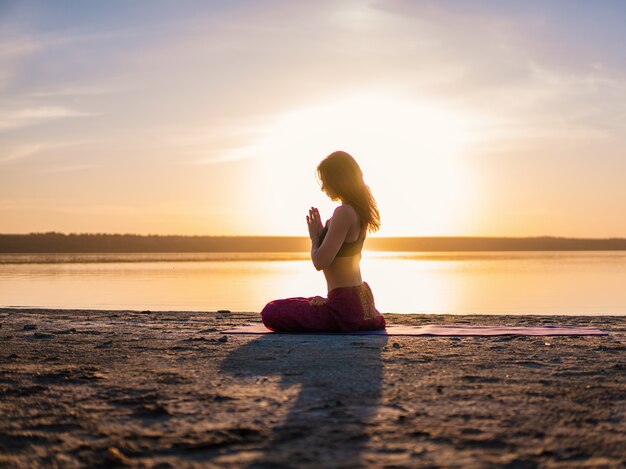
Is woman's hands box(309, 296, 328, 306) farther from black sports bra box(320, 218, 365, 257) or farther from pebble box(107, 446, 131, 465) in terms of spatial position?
pebble box(107, 446, 131, 465)

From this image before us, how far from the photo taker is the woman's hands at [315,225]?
7023 millimetres

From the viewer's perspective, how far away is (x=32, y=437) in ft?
10.5

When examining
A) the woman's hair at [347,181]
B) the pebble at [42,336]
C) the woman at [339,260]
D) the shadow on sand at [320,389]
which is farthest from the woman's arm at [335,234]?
the pebble at [42,336]

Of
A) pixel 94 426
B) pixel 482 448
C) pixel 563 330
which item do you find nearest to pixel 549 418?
pixel 482 448

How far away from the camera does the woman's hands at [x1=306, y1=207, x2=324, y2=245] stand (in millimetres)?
7023

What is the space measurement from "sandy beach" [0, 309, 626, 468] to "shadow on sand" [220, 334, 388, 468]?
0.01 metres

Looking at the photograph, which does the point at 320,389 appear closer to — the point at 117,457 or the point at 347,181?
the point at 117,457

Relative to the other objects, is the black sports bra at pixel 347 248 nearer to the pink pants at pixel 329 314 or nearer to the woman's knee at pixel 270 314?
the pink pants at pixel 329 314

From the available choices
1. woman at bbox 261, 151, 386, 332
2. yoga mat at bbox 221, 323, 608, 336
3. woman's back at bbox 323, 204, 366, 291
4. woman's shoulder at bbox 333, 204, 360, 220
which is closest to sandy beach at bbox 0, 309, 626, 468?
yoga mat at bbox 221, 323, 608, 336

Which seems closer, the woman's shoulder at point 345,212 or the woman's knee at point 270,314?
the woman's shoulder at point 345,212

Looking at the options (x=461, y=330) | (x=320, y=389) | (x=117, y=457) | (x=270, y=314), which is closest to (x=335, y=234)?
(x=270, y=314)

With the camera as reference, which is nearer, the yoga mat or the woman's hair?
the woman's hair

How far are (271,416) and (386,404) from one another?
643mm

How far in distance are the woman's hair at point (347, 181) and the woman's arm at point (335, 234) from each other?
0.12 metres
